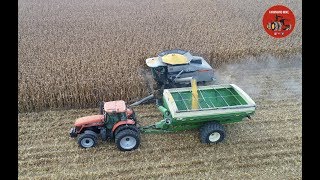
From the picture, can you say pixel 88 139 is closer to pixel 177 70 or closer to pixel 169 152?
pixel 169 152

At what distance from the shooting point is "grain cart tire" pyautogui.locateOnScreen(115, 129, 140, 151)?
782 centimetres

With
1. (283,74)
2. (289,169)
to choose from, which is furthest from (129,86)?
(283,74)

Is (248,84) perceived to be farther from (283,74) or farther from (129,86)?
(129,86)

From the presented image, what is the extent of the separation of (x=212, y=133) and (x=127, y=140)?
2.05 meters

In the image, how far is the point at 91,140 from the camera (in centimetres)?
810

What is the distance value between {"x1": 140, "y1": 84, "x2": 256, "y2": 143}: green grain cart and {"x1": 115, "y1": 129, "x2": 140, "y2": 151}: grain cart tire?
1.86 ft

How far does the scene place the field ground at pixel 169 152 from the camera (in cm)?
755

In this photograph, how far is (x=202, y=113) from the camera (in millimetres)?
8055

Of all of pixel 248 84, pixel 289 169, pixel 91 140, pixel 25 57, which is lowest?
pixel 289 169

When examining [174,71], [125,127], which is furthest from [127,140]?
[174,71]

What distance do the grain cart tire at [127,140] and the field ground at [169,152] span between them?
0.50 ft

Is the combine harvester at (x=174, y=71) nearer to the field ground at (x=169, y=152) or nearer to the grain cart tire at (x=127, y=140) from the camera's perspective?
the field ground at (x=169, y=152)

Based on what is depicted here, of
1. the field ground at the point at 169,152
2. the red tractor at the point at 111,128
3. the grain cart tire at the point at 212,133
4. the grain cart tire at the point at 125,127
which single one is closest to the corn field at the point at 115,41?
the field ground at the point at 169,152

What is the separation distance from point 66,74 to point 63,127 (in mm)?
2369
